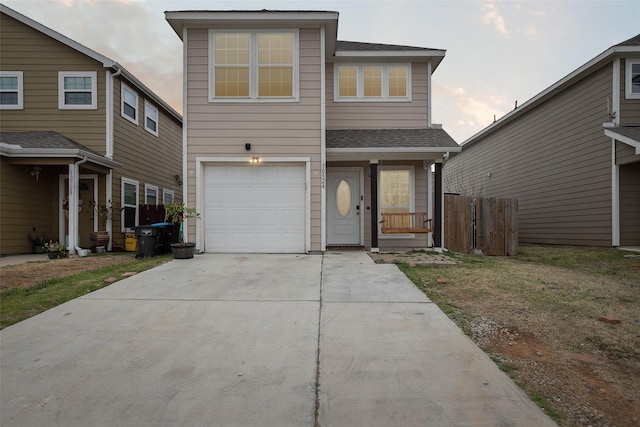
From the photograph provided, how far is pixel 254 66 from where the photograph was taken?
877 cm

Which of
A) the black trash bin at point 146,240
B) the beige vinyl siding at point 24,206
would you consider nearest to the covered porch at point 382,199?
the black trash bin at point 146,240

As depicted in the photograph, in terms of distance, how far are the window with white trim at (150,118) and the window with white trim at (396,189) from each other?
8.62 m

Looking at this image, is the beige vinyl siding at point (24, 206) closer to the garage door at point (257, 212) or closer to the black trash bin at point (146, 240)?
the black trash bin at point (146, 240)

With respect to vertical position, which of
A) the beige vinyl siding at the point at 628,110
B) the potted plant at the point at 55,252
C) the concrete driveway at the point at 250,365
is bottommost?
the concrete driveway at the point at 250,365

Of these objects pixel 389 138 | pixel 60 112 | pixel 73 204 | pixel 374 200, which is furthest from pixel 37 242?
pixel 389 138

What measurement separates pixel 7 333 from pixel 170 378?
Result: 2.10 m

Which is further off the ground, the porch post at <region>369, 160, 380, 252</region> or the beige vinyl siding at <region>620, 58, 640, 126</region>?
the beige vinyl siding at <region>620, 58, 640, 126</region>

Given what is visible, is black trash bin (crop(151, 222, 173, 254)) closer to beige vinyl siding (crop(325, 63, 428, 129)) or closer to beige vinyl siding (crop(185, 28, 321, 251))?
beige vinyl siding (crop(185, 28, 321, 251))

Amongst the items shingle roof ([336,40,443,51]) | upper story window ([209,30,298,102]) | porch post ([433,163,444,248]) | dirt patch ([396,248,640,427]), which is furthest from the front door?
dirt patch ([396,248,640,427])

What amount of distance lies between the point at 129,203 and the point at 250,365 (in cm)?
1091

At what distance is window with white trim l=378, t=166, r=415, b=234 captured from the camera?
34.4 feet

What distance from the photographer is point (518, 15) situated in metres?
12.1

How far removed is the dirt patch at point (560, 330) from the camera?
245cm

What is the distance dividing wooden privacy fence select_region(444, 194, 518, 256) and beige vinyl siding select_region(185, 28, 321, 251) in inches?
163
